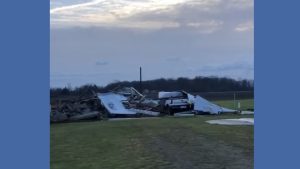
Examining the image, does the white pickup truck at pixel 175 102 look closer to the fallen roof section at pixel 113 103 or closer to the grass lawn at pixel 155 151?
the fallen roof section at pixel 113 103

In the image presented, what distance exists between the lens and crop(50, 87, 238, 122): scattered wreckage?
83.6ft

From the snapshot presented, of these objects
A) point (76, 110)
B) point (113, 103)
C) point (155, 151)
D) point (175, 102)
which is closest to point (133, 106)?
point (113, 103)

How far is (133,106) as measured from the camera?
96.9 feet

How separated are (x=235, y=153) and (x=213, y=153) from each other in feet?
1.58

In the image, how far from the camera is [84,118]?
2522 centimetres

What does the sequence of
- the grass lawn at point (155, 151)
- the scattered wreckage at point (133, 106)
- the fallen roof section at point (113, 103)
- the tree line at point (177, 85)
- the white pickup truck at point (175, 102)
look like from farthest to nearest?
the white pickup truck at point (175, 102) → the fallen roof section at point (113, 103) → the scattered wreckage at point (133, 106) → the tree line at point (177, 85) → the grass lawn at point (155, 151)

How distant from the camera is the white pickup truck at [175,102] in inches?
1102

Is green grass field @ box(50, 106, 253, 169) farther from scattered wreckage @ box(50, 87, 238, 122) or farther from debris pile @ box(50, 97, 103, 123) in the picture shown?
scattered wreckage @ box(50, 87, 238, 122)

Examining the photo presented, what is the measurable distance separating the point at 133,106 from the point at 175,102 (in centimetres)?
262

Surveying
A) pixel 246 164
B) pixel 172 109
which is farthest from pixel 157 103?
pixel 246 164

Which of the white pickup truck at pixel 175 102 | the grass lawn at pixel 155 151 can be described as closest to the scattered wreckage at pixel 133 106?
the white pickup truck at pixel 175 102

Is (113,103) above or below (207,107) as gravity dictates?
above

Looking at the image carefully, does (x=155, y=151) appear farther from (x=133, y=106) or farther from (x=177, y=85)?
(x=133, y=106)

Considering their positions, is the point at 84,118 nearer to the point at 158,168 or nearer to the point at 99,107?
the point at 99,107
